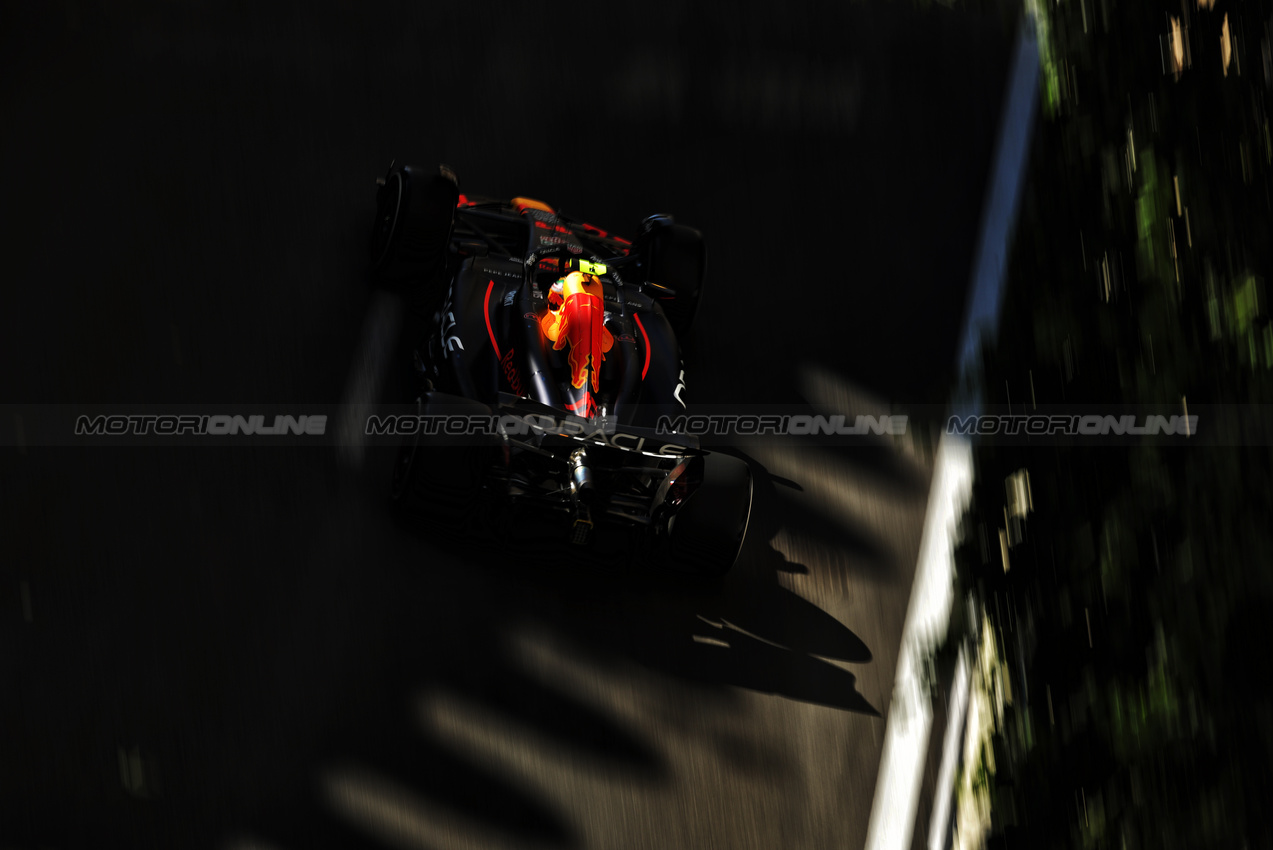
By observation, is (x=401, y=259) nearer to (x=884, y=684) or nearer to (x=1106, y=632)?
(x=884, y=684)

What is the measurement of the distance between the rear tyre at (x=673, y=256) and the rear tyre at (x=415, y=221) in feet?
3.51

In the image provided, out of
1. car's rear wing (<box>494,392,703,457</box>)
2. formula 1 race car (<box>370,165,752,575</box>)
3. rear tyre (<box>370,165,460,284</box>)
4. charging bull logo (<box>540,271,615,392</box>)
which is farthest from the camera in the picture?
rear tyre (<box>370,165,460,284</box>)

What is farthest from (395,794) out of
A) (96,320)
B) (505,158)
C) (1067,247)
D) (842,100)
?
(842,100)

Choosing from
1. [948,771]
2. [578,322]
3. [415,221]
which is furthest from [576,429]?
[948,771]

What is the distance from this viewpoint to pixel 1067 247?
115 inches

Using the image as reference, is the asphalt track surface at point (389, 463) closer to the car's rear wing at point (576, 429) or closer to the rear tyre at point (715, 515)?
the rear tyre at point (715, 515)

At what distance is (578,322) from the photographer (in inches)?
180

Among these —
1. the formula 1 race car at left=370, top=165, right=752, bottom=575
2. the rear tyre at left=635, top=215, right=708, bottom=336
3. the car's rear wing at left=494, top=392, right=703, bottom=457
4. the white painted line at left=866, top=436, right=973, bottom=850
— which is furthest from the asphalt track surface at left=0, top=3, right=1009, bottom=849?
the car's rear wing at left=494, top=392, right=703, bottom=457

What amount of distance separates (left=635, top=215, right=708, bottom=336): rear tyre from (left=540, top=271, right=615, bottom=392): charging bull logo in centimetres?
84

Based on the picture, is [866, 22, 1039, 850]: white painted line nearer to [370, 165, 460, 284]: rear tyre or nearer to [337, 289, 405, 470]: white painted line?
[370, 165, 460, 284]: rear tyre

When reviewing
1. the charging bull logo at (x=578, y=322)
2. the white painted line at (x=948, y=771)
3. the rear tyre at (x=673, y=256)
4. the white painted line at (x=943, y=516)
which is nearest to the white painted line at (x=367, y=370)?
the charging bull logo at (x=578, y=322)

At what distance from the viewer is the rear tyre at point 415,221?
16.4 ft

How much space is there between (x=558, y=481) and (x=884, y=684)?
203 centimetres

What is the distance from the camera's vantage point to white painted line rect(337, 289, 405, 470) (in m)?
5.04
